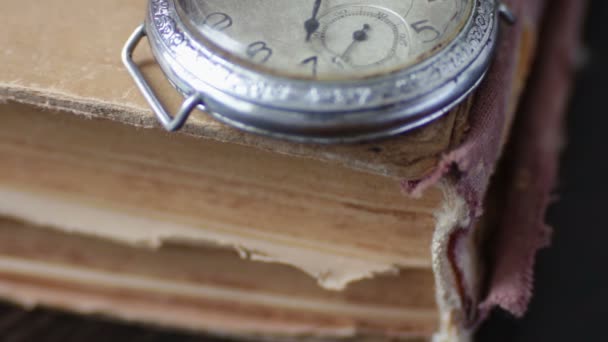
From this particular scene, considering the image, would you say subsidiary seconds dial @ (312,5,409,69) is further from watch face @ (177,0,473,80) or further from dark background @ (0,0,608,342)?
dark background @ (0,0,608,342)

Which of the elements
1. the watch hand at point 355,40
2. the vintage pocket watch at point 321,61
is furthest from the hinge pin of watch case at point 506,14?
the watch hand at point 355,40

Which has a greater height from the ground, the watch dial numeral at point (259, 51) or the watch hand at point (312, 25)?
the watch hand at point (312, 25)

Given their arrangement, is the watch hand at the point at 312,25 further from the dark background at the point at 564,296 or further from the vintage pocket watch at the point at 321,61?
the dark background at the point at 564,296

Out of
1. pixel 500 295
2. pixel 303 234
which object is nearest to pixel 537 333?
pixel 500 295

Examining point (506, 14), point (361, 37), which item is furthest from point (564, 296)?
point (361, 37)

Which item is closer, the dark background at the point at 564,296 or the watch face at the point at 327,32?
the watch face at the point at 327,32

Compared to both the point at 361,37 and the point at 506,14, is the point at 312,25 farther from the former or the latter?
the point at 506,14

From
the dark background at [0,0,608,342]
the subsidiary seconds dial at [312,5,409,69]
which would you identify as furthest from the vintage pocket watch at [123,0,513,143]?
the dark background at [0,0,608,342]
